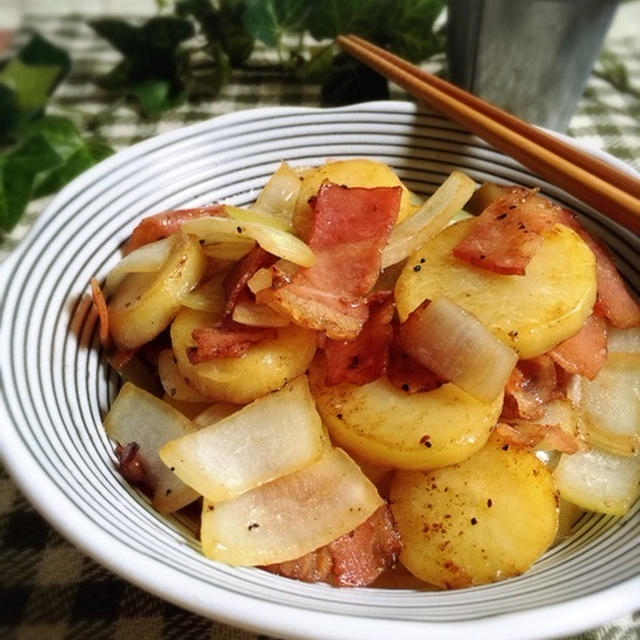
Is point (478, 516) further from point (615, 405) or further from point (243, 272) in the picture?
point (243, 272)

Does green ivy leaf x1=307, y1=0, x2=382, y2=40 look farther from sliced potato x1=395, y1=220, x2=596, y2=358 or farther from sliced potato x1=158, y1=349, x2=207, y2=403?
sliced potato x1=158, y1=349, x2=207, y2=403

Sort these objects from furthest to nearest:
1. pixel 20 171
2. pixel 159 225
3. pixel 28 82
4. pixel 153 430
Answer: pixel 28 82, pixel 20 171, pixel 159 225, pixel 153 430

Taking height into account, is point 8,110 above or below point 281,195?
below

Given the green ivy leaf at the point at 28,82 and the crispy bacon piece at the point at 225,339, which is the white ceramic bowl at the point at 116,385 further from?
the green ivy leaf at the point at 28,82

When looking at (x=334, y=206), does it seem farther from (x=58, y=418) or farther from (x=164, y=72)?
(x=164, y=72)

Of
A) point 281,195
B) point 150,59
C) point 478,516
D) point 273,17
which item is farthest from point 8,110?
point 478,516

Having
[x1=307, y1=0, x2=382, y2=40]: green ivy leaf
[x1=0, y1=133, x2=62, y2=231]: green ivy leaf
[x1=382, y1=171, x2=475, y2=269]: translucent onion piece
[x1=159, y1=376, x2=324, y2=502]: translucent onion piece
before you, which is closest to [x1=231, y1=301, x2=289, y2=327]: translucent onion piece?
[x1=159, y1=376, x2=324, y2=502]: translucent onion piece

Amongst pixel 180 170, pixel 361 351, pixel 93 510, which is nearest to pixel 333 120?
pixel 180 170

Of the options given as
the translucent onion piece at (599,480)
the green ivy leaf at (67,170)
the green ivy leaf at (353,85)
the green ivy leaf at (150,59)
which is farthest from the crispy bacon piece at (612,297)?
the green ivy leaf at (150,59)
